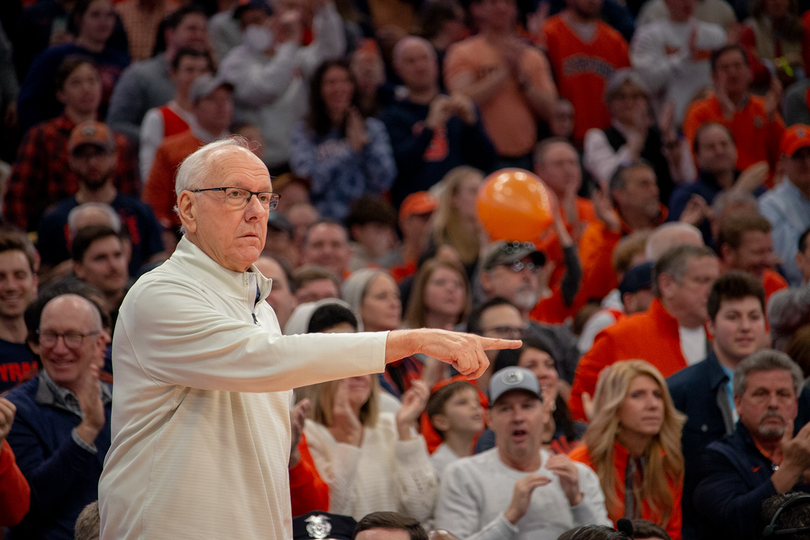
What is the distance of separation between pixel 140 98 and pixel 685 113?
5309mm

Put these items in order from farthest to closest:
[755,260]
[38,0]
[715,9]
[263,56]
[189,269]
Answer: [715,9] → [38,0] → [263,56] → [755,260] → [189,269]

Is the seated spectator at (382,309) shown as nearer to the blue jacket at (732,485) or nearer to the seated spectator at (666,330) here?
the seated spectator at (666,330)

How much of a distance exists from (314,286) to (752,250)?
2.90 meters

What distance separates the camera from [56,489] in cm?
394

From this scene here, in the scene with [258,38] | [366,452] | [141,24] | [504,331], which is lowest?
[366,452]

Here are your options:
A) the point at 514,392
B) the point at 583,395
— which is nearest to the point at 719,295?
the point at 583,395

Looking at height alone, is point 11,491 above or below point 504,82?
below

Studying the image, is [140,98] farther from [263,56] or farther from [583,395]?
[583,395]

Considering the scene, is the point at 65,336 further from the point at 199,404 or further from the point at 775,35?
the point at 775,35

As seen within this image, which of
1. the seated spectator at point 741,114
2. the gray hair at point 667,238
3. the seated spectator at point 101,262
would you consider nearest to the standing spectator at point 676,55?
the seated spectator at point 741,114

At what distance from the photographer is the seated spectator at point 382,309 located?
5.77m

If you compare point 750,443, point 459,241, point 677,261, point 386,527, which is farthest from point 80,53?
point 750,443

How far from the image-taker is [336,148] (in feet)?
28.0

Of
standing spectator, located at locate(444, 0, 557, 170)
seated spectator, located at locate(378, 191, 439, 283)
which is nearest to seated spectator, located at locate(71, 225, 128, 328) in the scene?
seated spectator, located at locate(378, 191, 439, 283)
